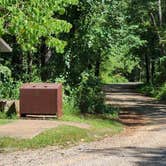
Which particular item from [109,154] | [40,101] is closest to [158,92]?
[40,101]

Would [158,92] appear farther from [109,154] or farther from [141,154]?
[109,154]

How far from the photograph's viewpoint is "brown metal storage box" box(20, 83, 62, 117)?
21.0 m

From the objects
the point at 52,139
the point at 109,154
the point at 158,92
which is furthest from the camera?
the point at 158,92

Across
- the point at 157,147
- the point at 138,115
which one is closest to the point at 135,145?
the point at 157,147

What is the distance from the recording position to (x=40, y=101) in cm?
2114

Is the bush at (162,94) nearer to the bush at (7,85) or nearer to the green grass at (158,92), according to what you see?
the green grass at (158,92)

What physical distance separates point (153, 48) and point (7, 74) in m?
26.9

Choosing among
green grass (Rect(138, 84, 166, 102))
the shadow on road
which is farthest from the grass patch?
green grass (Rect(138, 84, 166, 102))

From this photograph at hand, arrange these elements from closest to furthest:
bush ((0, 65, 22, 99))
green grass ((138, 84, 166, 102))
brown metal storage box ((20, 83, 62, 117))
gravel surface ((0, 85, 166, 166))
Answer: gravel surface ((0, 85, 166, 166)) → brown metal storage box ((20, 83, 62, 117)) → bush ((0, 65, 22, 99)) → green grass ((138, 84, 166, 102))

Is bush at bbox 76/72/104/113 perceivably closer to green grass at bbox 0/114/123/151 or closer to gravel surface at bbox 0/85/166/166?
green grass at bbox 0/114/123/151

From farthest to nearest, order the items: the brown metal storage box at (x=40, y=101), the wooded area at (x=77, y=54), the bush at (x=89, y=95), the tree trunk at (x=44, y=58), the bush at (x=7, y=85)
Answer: the tree trunk at (x=44, y=58)
the wooded area at (x=77, y=54)
the bush at (x=7, y=85)
the bush at (x=89, y=95)
the brown metal storage box at (x=40, y=101)

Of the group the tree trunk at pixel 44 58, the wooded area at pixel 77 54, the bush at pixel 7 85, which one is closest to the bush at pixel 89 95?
the wooded area at pixel 77 54

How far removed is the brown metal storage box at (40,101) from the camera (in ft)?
68.8

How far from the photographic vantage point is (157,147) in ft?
50.2
